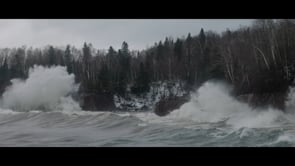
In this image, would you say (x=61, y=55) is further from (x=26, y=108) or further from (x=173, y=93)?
(x=173, y=93)

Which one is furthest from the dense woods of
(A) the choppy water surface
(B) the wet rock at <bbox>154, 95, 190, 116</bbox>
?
(A) the choppy water surface

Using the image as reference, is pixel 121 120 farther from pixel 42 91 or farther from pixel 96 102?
pixel 42 91

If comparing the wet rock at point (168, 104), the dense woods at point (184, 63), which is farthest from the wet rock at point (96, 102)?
the wet rock at point (168, 104)

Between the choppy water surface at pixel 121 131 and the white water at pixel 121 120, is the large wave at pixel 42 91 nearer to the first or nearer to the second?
the white water at pixel 121 120

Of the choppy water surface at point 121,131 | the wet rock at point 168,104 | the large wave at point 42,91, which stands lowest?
the choppy water surface at point 121,131
